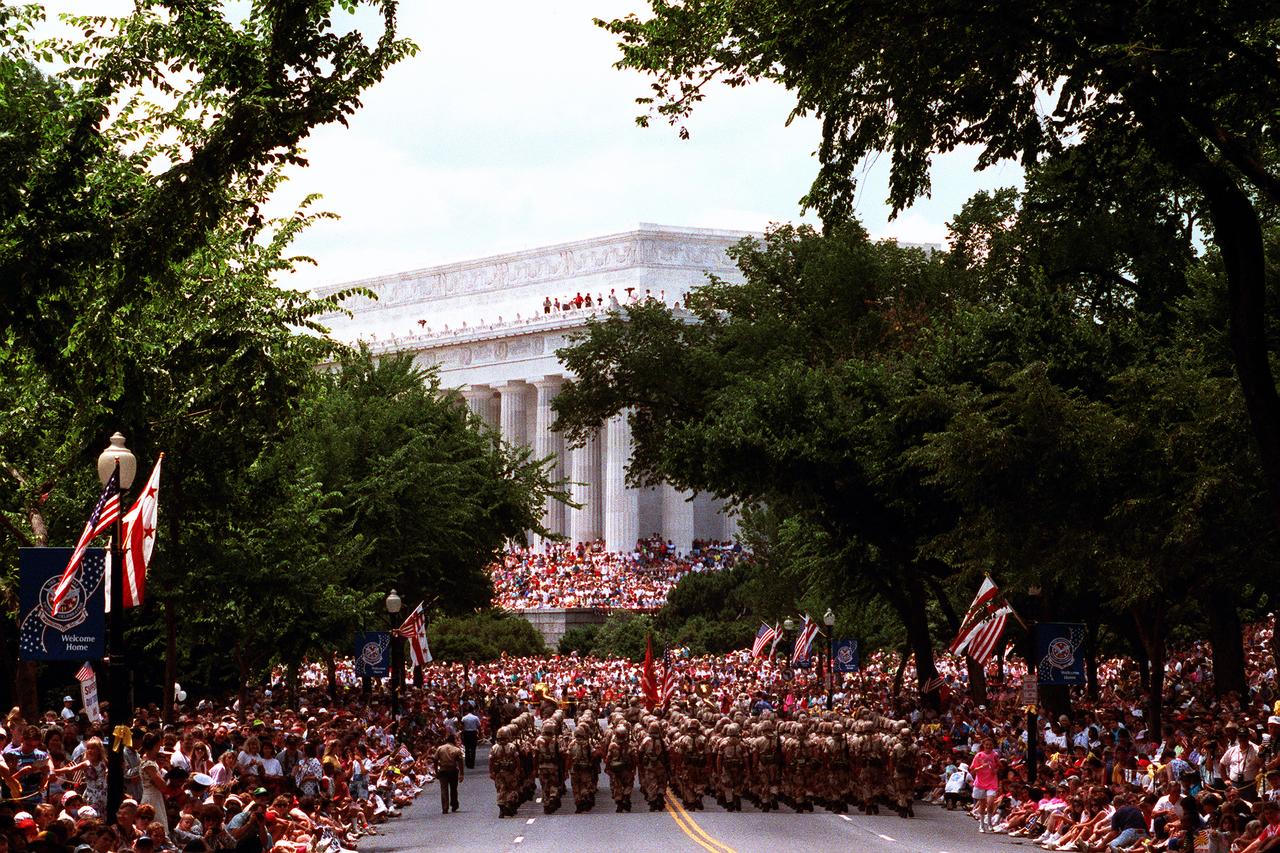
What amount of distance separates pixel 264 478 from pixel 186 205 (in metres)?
14.3

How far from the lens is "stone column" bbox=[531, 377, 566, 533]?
115500 mm

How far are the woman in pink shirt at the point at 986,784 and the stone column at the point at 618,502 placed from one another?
8095 centimetres

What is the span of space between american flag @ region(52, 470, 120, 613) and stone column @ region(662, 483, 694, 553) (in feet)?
309

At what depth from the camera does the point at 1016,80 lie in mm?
20641

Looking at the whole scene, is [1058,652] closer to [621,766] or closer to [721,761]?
[721,761]

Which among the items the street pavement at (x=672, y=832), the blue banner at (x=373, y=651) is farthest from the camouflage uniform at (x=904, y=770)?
the blue banner at (x=373, y=651)

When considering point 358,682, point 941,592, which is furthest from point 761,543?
point 941,592

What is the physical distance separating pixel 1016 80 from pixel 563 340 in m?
93.7

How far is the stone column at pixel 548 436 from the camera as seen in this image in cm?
11550

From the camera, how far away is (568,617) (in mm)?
96750

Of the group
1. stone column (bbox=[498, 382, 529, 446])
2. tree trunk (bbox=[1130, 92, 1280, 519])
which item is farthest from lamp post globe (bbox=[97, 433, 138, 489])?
stone column (bbox=[498, 382, 529, 446])

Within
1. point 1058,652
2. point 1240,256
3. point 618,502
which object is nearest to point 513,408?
point 618,502

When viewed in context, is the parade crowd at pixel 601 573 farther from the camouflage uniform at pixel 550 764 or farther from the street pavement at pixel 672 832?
the street pavement at pixel 672 832

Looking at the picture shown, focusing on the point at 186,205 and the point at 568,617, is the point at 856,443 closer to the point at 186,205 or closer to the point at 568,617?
the point at 186,205
